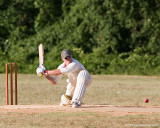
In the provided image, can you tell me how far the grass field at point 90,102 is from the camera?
738 cm

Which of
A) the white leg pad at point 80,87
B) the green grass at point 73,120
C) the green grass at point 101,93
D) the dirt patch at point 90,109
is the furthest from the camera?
the green grass at point 101,93

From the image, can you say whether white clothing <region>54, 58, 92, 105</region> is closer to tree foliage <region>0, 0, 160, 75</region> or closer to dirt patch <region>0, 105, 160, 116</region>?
dirt patch <region>0, 105, 160, 116</region>

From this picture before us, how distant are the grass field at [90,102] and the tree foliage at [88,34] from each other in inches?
198

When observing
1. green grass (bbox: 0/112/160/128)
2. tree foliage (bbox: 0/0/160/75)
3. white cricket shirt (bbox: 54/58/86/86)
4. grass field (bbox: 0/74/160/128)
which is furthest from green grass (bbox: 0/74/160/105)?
tree foliage (bbox: 0/0/160/75)

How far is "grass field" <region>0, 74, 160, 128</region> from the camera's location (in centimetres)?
738

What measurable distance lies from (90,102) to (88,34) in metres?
13.2

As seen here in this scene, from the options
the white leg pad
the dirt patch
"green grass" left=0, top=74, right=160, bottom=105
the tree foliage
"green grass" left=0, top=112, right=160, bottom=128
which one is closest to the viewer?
"green grass" left=0, top=112, right=160, bottom=128

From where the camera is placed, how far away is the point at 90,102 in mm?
11609

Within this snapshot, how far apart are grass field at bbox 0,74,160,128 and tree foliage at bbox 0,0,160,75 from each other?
16.5 ft

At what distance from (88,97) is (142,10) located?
11.0 meters

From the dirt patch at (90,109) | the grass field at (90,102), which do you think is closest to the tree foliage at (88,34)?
the grass field at (90,102)

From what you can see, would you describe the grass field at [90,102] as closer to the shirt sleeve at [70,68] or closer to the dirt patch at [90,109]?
the dirt patch at [90,109]

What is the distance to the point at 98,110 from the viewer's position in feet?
28.6

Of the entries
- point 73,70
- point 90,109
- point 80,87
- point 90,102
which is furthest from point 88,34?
point 90,109
